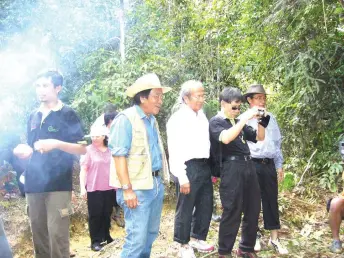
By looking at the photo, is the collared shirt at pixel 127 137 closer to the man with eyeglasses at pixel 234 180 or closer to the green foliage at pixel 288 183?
the man with eyeglasses at pixel 234 180

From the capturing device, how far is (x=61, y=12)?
9180 millimetres

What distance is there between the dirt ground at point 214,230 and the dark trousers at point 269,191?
1.23 ft

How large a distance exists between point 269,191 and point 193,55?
7.53 metres

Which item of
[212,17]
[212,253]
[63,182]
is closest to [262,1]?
[212,17]

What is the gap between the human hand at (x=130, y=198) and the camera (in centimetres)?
296

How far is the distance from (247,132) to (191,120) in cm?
63

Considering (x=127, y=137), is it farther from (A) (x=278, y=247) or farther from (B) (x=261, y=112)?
(A) (x=278, y=247)

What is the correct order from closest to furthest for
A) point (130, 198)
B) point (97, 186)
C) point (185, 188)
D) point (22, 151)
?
point (130, 198), point (22, 151), point (185, 188), point (97, 186)

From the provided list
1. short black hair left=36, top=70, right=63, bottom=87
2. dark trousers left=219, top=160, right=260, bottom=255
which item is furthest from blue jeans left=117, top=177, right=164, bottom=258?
short black hair left=36, top=70, right=63, bottom=87

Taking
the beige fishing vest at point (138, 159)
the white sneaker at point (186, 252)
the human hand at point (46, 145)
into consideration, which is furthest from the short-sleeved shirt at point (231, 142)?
the human hand at point (46, 145)

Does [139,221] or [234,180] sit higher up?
[234,180]

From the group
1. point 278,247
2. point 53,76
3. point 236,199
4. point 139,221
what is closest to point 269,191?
point 278,247

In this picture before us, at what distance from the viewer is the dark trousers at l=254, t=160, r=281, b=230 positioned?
14.2 ft

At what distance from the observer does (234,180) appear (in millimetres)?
3762
